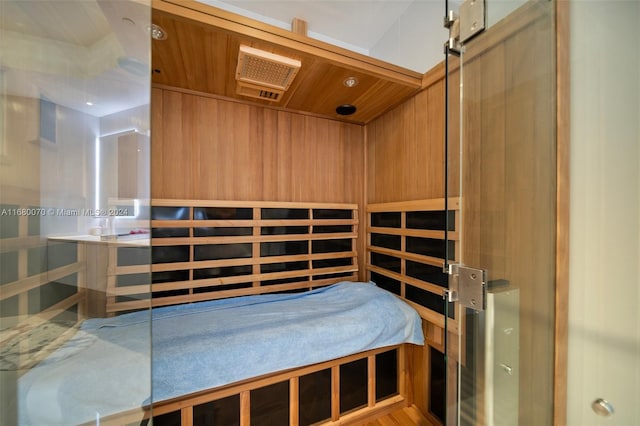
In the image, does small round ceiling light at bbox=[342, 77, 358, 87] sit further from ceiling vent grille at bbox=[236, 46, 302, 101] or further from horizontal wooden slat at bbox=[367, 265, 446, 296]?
horizontal wooden slat at bbox=[367, 265, 446, 296]

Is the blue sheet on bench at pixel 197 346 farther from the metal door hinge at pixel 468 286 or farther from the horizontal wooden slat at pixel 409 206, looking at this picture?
the metal door hinge at pixel 468 286

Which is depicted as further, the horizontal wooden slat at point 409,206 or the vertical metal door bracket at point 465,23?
the horizontal wooden slat at point 409,206

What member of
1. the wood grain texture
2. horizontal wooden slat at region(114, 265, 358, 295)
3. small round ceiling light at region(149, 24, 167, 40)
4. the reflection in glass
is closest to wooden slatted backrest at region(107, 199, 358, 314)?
horizontal wooden slat at region(114, 265, 358, 295)

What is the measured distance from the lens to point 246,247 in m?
1.55

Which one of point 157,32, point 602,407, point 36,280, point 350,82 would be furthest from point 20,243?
point 602,407

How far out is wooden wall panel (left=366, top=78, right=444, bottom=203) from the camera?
1.33 meters

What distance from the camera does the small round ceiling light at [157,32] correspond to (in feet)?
3.04

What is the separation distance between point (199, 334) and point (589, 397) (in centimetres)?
128

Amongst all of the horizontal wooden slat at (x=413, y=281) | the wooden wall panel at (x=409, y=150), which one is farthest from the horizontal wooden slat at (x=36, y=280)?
the wooden wall panel at (x=409, y=150)

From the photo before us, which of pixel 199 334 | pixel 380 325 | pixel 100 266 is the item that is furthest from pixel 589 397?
pixel 100 266

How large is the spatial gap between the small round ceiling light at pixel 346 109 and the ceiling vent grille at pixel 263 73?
46 cm

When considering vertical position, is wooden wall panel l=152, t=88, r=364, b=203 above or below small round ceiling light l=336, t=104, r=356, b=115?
below

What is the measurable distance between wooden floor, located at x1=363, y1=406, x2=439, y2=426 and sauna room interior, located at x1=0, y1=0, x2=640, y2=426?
0.02 metres

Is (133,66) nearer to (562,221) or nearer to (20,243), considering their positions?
(20,243)
